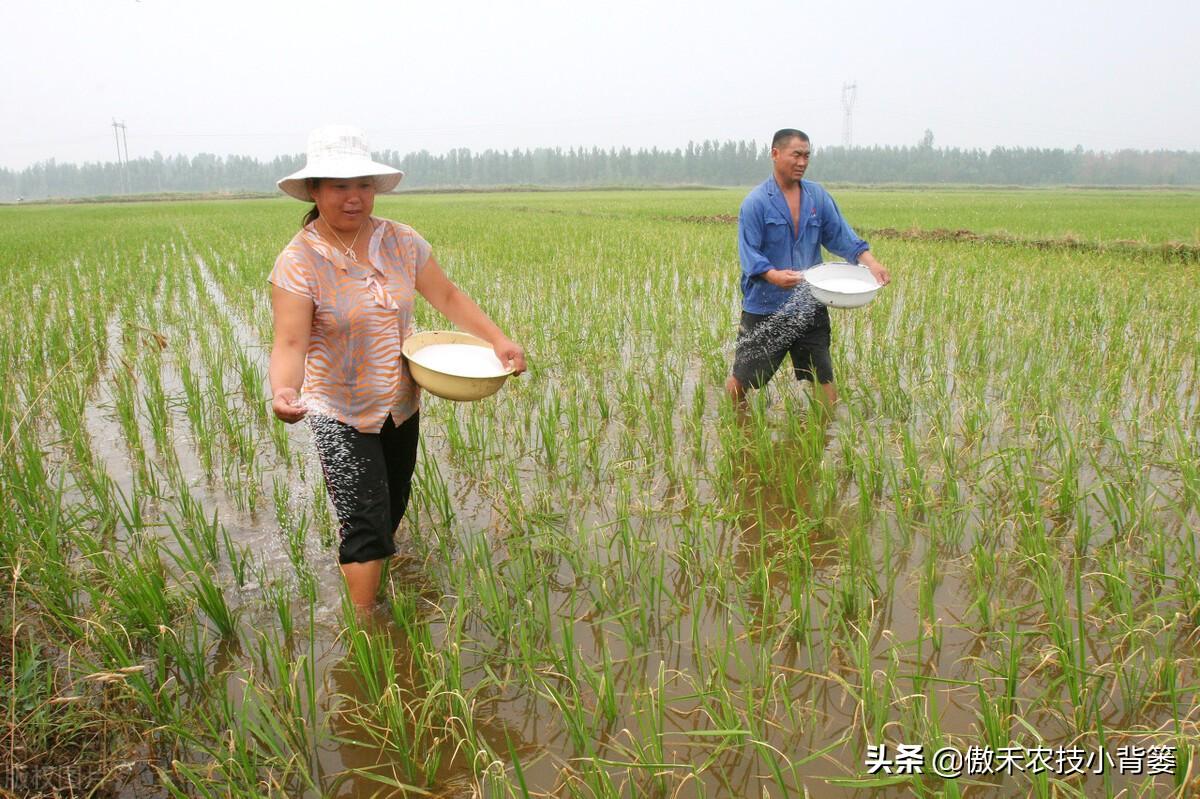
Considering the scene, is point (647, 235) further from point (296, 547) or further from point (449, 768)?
point (449, 768)

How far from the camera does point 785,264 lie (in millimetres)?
3455

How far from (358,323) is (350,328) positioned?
0.02 m

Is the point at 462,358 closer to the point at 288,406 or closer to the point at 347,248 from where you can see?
the point at 347,248

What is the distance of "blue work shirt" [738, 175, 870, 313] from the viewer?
3.36m

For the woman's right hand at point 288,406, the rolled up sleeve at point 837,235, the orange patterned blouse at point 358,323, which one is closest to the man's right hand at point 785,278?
the rolled up sleeve at point 837,235

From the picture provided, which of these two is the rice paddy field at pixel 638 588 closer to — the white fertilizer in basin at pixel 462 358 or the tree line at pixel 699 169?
Answer: the white fertilizer in basin at pixel 462 358

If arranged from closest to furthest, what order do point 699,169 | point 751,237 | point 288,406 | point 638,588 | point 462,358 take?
1. point 288,406
2. point 638,588
3. point 462,358
4. point 751,237
5. point 699,169

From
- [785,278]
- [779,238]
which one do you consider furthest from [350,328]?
[779,238]

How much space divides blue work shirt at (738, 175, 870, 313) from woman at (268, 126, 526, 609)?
67.1 inches

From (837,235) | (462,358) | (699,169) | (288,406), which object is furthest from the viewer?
(699,169)

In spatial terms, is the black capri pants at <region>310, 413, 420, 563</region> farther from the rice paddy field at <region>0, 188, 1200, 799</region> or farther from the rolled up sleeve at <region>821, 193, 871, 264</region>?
the rolled up sleeve at <region>821, 193, 871, 264</region>

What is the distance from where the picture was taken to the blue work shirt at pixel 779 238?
11.0 ft

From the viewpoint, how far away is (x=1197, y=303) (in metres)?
5.18

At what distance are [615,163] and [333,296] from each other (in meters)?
99.5
